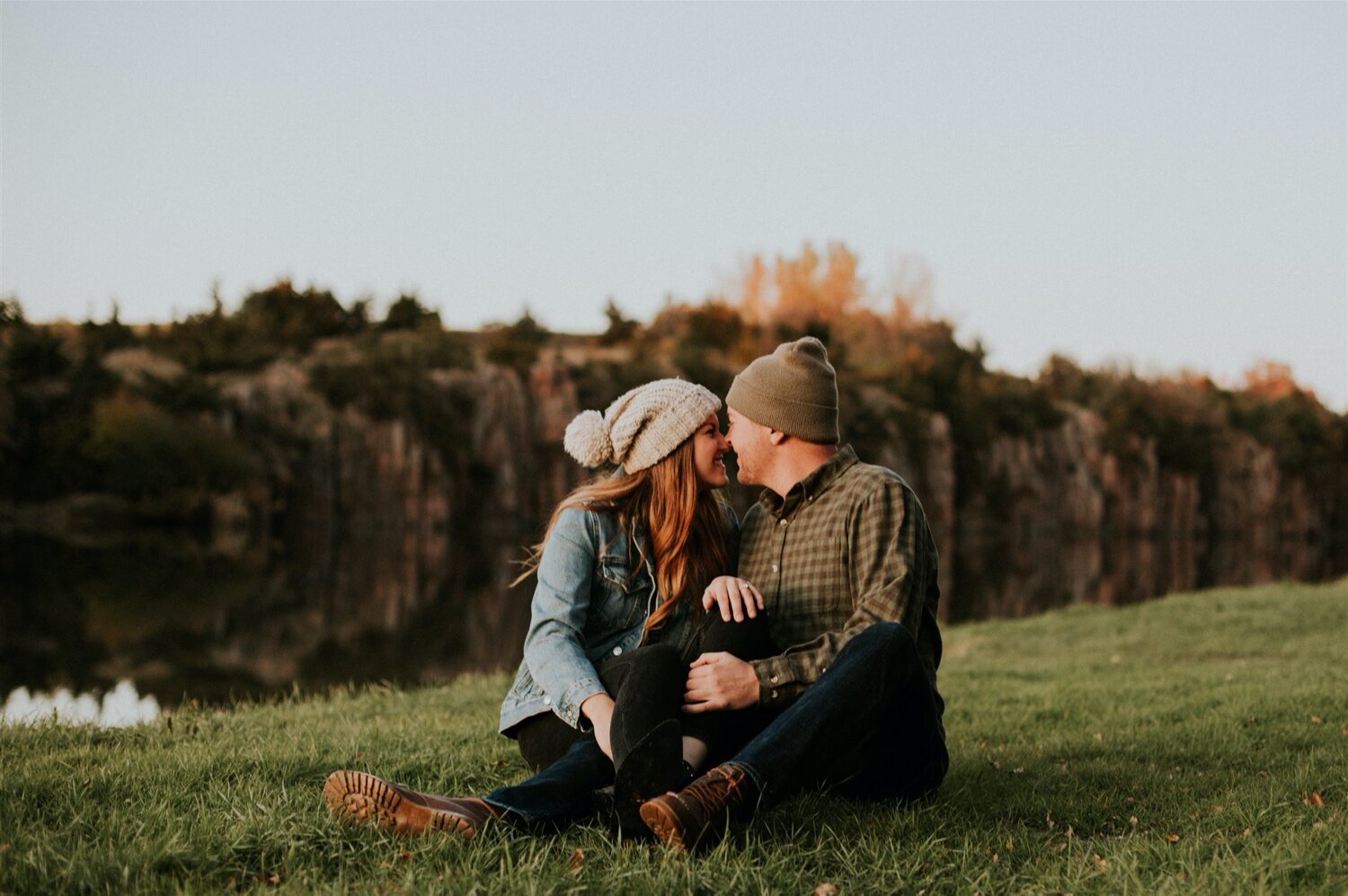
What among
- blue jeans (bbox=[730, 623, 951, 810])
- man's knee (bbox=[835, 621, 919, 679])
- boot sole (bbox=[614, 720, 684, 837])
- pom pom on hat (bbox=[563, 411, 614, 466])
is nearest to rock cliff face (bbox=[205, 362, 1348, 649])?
pom pom on hat (bbox=[563, 411, 614, 466])

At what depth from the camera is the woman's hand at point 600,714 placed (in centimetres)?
339

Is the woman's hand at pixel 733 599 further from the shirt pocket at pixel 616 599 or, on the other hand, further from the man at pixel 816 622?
the shirt pocket at pixel 616 599

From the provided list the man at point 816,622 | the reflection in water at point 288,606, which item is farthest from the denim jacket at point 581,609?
the reflection in water at point 288,606

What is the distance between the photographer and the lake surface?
12.5 metres

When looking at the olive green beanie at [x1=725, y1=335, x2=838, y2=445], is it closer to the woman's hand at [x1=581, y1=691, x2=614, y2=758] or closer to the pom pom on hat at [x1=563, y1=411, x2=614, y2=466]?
the pom pom on hat at [x1=563, y1=411, x2=614, y2=466]

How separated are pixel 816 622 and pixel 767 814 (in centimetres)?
66

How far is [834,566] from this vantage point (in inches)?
153

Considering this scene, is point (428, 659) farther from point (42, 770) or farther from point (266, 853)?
point (266, 853)

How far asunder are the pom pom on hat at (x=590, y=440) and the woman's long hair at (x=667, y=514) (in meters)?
0.10

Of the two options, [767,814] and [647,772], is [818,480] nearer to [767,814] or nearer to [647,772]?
[767,814]

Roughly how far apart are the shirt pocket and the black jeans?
Result: 0.83 feet

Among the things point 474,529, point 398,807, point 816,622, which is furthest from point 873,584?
point 474,529

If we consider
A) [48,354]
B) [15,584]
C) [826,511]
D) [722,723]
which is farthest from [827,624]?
[48,354]

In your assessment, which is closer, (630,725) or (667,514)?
(630,725)
